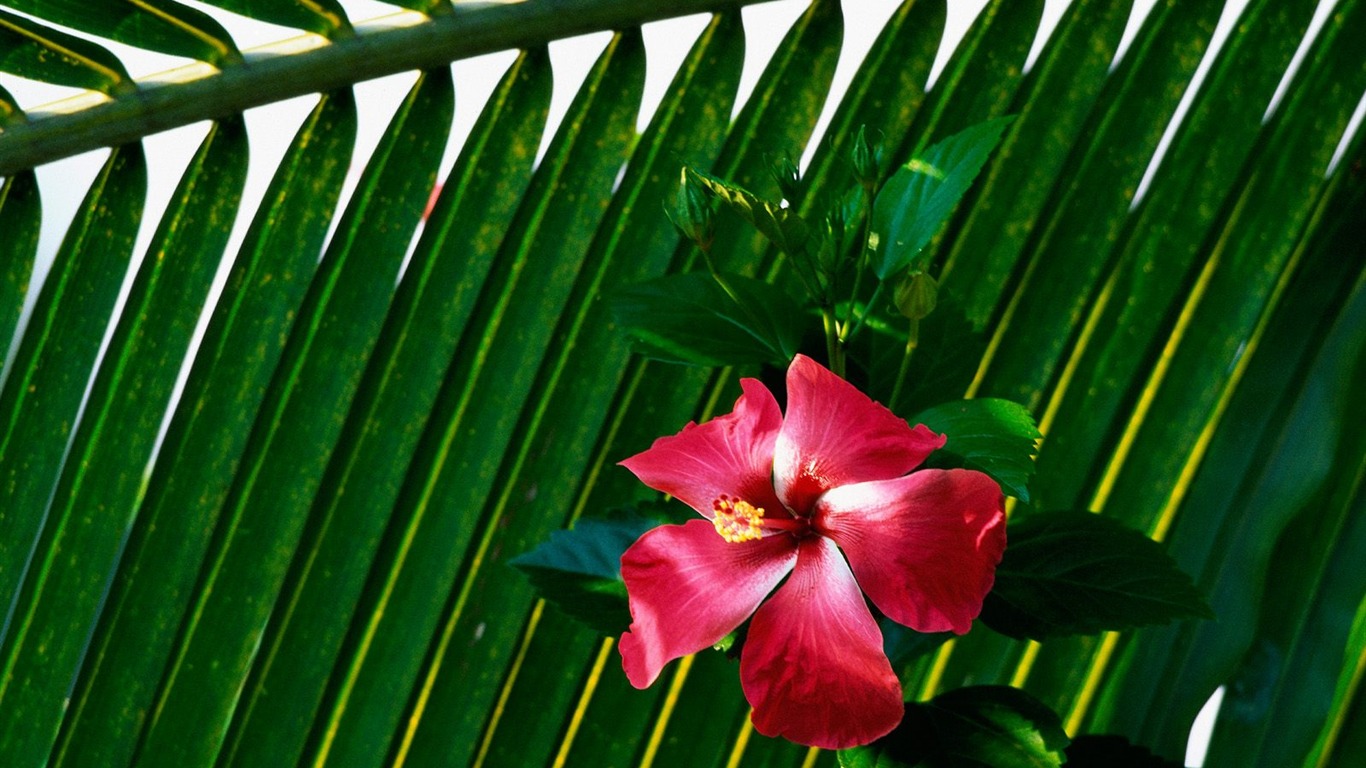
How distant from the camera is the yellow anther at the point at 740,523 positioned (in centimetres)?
55

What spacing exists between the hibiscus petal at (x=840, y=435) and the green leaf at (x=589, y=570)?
167 mm

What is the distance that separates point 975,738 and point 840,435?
203 millimetres

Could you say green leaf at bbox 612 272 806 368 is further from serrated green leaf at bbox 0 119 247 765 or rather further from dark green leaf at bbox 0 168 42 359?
dark green leaf at bbox 0 168 42 359

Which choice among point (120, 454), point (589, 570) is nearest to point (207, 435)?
point (120, 454)

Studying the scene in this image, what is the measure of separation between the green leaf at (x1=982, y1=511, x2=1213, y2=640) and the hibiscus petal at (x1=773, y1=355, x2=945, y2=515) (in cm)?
14

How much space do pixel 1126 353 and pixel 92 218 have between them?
3.32 ft

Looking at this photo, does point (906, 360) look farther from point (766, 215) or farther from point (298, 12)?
point (298, 12)

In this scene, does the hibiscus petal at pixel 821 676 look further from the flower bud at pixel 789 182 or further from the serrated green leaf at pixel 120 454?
the serrated green leaf at pixel 120 454

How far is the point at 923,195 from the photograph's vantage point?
2.12ft

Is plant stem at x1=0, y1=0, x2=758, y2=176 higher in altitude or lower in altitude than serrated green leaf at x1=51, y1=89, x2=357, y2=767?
higher

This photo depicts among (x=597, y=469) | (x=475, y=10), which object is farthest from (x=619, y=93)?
(x=597, y=469)

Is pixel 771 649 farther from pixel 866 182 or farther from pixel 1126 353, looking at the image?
pixel 1126 353

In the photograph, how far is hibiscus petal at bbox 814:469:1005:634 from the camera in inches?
19.6

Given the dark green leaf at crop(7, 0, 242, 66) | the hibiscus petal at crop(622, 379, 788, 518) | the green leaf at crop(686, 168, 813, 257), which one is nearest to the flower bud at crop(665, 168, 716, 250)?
the green leaf at crop(686, 168, 813, 257)
